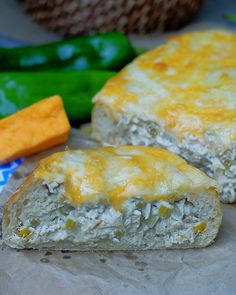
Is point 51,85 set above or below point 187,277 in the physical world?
above

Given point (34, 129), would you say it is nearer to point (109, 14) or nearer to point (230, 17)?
point (109, 14)

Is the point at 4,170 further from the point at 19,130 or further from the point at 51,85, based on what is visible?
the point at 51,85

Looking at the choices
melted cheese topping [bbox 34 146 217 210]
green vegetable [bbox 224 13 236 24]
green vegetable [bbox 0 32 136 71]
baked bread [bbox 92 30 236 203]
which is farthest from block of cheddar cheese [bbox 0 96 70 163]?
green vegetable [bbox 224 13 236 24]

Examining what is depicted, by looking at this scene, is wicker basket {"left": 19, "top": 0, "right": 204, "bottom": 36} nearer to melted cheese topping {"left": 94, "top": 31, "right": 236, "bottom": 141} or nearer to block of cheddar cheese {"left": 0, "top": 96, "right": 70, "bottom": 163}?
melted cheese topping {"left": 94, "top": 31, "right": 236, "bottom": 141}

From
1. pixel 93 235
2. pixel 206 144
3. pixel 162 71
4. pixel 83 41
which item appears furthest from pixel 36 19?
pixel 93 235

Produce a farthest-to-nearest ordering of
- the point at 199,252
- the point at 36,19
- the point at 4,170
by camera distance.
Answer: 1. the point at 36,19
2. the point at 4,170
3. the point at 199,252

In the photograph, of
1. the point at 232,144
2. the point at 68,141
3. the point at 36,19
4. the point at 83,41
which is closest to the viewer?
the point at 232,144

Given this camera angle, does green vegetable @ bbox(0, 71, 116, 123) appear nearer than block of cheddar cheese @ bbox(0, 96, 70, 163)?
No
